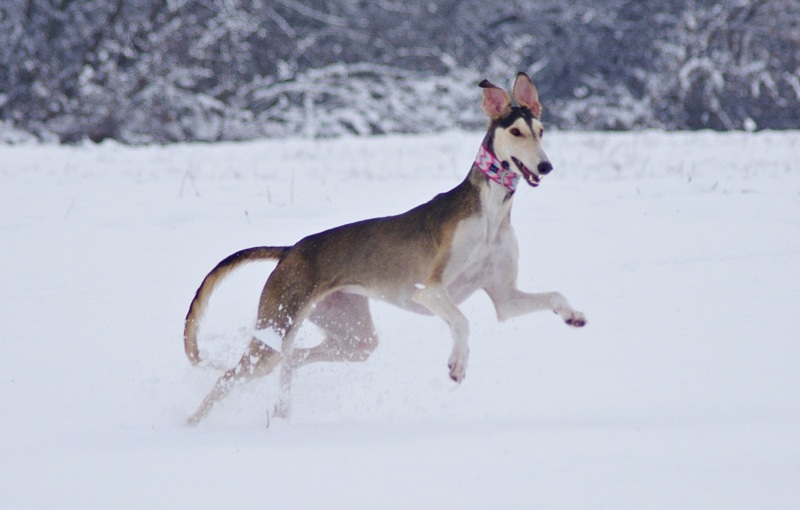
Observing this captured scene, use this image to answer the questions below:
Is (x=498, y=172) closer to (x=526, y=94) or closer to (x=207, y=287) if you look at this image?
(x=526, y=94)

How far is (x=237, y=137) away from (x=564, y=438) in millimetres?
20955

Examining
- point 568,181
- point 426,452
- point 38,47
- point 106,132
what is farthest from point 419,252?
point 38,47

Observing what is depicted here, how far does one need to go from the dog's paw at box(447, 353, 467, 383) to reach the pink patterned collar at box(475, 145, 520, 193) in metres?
0.97

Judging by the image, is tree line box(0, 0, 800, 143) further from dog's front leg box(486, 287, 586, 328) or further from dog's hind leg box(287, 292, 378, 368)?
dog's front leg box(486, 287, 586, 328)

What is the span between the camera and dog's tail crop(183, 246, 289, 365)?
569cm

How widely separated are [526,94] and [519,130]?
0.99 ft

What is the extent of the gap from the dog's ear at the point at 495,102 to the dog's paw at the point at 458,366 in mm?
1264

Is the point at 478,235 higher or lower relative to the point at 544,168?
lower

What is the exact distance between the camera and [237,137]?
80.4 feet

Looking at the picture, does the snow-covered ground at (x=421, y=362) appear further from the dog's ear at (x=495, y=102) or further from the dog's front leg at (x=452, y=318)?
the dog's ear at (x=495, y=102)

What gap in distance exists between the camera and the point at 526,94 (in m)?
5.23

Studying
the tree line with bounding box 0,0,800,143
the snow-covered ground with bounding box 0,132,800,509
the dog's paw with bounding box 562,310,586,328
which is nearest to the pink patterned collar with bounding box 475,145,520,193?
the dog's paw with bounding box 562,310,586,328

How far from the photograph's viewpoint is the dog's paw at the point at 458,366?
477 cm

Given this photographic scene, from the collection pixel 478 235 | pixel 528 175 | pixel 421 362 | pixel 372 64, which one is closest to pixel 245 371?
pixel 421 362
